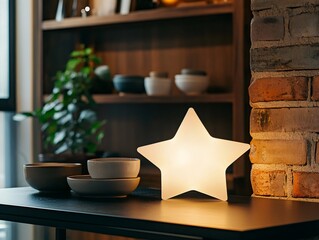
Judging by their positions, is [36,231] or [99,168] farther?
[36,231]

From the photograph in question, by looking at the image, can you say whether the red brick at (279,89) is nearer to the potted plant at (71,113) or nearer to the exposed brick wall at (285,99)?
the exposed brick wall at (285,99)

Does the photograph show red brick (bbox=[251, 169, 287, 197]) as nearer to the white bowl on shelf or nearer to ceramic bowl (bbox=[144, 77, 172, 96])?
the white bowl on shelf

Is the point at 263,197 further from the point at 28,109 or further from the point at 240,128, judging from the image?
the point at 28,109

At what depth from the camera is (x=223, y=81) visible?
3.65m

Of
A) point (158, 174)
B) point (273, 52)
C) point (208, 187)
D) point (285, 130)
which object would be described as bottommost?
point (158, 174)

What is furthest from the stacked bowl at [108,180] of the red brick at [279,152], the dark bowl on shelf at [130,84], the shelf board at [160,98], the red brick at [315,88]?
the dark bowl on shelf at [130,84]

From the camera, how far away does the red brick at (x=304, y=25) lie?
5.97ft

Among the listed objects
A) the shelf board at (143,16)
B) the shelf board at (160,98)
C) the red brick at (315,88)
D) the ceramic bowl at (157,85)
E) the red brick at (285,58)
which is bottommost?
the shelf board at (160,98)

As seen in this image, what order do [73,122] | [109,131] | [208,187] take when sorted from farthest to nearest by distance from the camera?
1. [109,131]
2. [73,122]
3. [208,187]

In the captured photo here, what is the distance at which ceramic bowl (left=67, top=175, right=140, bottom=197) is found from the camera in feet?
5.53

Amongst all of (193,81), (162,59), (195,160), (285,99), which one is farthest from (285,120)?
(162,59)

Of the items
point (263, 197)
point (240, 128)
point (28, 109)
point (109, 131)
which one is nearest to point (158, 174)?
point (240, 128)

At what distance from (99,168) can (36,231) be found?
75.6 inches

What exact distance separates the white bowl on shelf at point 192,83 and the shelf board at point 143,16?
0.29 metres
